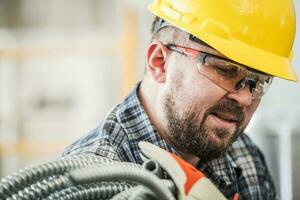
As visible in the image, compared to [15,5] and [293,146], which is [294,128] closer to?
[293,146]

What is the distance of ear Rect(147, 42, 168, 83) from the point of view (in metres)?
1.74

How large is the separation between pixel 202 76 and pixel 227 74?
0.25 feet

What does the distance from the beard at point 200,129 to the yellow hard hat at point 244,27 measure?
155 mm

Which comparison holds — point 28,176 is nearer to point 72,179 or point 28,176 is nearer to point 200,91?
point 72,179

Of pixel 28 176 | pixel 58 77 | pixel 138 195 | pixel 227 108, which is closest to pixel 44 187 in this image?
pixel 28 176

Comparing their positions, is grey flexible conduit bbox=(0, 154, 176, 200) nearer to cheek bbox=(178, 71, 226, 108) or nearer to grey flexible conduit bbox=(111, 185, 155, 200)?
grey flexible conduit bbox=(111, 185, 155, 200)

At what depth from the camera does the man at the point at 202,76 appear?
1.60 metres

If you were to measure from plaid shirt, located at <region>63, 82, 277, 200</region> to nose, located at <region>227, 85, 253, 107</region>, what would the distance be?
0.27 metres

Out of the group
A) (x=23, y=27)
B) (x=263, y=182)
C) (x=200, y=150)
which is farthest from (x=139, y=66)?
(x=200, y=150)

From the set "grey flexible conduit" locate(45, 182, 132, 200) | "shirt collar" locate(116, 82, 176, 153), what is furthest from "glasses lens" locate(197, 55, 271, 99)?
"grey flexible conduit" locate(45, 182, 132, 200)

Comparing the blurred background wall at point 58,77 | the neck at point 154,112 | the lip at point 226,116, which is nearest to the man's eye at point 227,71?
the lip at point 226,116

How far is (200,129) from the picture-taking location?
5.39 ft

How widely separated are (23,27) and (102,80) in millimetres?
1411

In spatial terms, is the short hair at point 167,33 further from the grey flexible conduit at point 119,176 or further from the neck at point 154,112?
the grey flexible conduit at point 119,176
